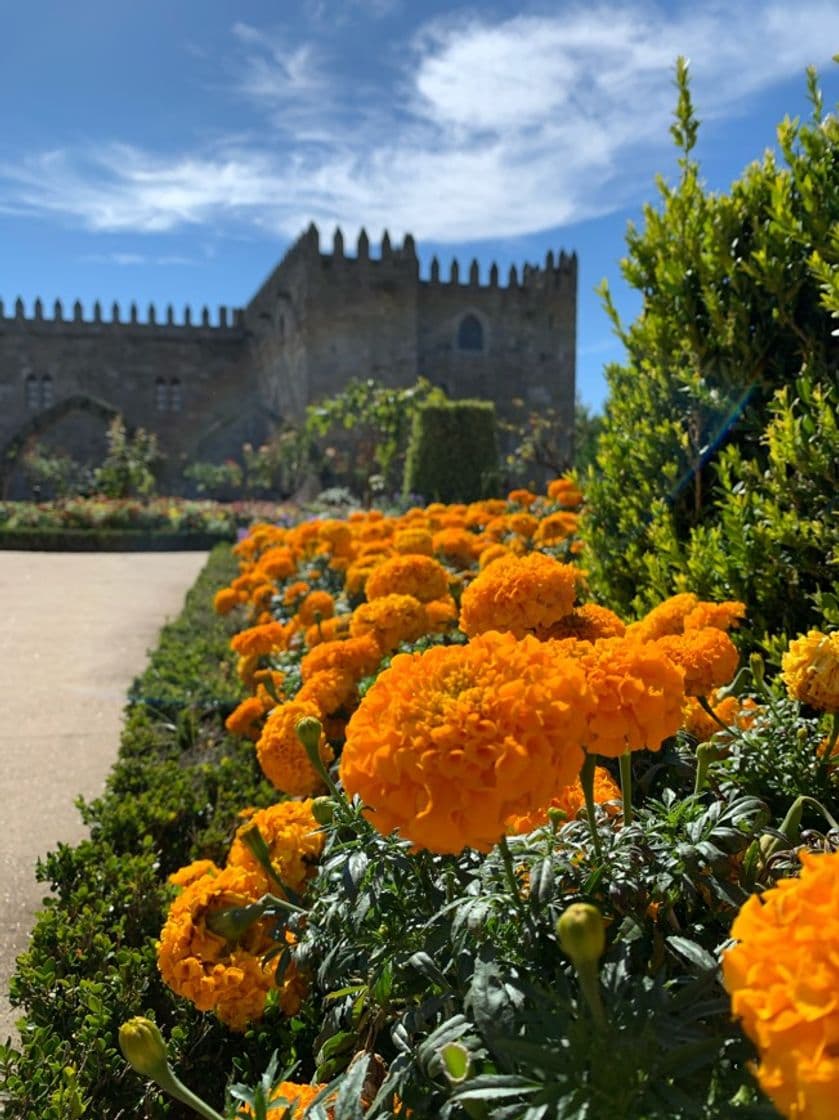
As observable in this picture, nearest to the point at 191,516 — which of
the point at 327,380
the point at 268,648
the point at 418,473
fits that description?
the point at 418,473

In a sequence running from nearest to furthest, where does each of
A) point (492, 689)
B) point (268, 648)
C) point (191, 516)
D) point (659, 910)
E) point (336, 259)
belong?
point (492, 689) < point (659, 910) < point (268, 648) < point (191, 516) < point (336, 259)

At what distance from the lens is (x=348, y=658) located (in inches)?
87.2

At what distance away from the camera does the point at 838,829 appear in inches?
46.2

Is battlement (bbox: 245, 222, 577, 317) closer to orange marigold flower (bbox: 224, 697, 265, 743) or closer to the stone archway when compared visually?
the stone archway

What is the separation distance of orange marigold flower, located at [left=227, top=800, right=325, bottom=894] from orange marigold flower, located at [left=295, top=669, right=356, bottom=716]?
1.48ft

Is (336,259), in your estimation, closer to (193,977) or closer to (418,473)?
(418,473)

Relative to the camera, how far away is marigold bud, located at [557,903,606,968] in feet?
2.43

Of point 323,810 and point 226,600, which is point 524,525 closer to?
point 226,600

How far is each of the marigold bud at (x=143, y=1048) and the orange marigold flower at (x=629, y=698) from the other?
57 centimetres

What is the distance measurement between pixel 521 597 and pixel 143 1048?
2.88ft

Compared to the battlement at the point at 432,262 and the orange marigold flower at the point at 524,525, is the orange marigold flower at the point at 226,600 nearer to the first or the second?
the orange marigold flower at the point at 524,525

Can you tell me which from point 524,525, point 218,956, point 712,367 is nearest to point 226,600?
point 524,525

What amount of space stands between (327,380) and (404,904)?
23.3m

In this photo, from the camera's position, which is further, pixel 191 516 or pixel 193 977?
pixel 191 516
